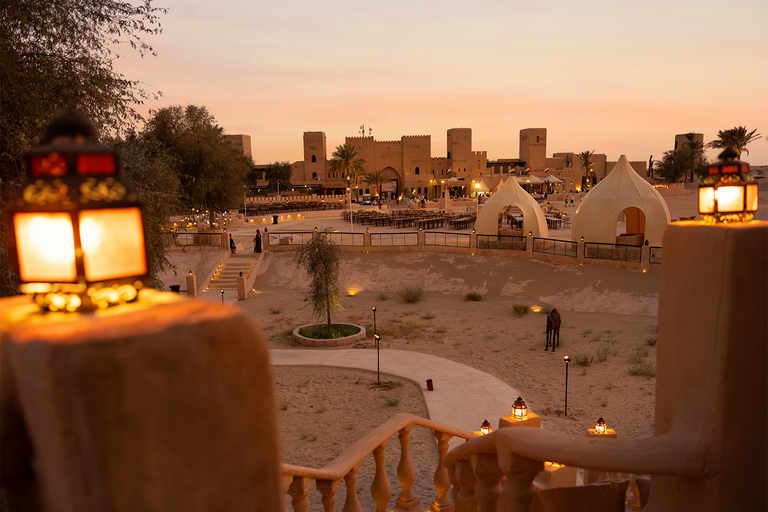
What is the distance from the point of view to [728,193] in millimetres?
2660

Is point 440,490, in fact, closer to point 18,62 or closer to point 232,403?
point 232,403

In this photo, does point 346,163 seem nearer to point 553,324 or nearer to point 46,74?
point 553,324

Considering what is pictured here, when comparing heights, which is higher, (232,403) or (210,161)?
(210,161)

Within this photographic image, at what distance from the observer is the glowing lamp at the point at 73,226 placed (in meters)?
1.27

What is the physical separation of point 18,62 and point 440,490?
7753 millimetres

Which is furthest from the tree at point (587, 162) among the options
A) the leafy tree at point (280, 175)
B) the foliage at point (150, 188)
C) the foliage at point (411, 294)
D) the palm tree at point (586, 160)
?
the foliage at point (150, 188)

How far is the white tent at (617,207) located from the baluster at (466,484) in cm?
2234

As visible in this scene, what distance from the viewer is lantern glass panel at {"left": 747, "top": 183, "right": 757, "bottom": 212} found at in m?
2.62

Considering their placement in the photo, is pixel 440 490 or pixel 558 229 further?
pixel 558 229

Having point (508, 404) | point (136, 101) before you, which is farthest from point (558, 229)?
point (136, 101)

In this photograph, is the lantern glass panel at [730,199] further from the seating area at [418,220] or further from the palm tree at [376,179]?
the palm tree at [376,179]

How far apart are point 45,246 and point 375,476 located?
3.76 metres

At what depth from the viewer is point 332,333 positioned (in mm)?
16750

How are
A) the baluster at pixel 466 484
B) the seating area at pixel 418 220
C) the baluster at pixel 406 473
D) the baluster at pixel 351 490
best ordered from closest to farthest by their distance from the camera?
the baluster at pixel 466 484, the baluster at pixel 351 490, the baluster at pixel 406 473, the seating area at pixel 418 220
